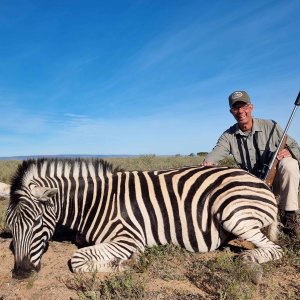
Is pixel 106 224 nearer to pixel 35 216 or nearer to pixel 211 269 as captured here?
pixel 35 216

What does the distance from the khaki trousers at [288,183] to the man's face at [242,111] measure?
723 millimetres

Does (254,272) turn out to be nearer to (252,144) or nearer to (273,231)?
Answer: (273,231)

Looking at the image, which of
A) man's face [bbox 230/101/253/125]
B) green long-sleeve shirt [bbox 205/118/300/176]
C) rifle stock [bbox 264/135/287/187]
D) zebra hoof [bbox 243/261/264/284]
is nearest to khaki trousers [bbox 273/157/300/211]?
rifle stock [bbox 264/135/287/187]

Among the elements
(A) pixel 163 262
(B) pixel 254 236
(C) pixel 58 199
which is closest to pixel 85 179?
(C) pixel 58 199

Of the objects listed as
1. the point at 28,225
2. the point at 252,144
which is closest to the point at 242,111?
the point at 252,144

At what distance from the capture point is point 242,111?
14.9 feet

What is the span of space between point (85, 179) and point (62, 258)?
88 centimetres

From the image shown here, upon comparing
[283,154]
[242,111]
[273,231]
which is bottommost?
[273,231]

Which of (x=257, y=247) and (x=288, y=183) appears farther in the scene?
(x=288, y=183)

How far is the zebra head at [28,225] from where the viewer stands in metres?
3.10

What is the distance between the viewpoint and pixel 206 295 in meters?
2.73

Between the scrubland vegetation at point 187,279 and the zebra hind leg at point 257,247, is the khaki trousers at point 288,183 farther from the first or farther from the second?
the zebra hind leg at point 257,247

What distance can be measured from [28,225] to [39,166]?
2.42ft

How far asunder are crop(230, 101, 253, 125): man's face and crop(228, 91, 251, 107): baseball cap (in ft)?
0.13
